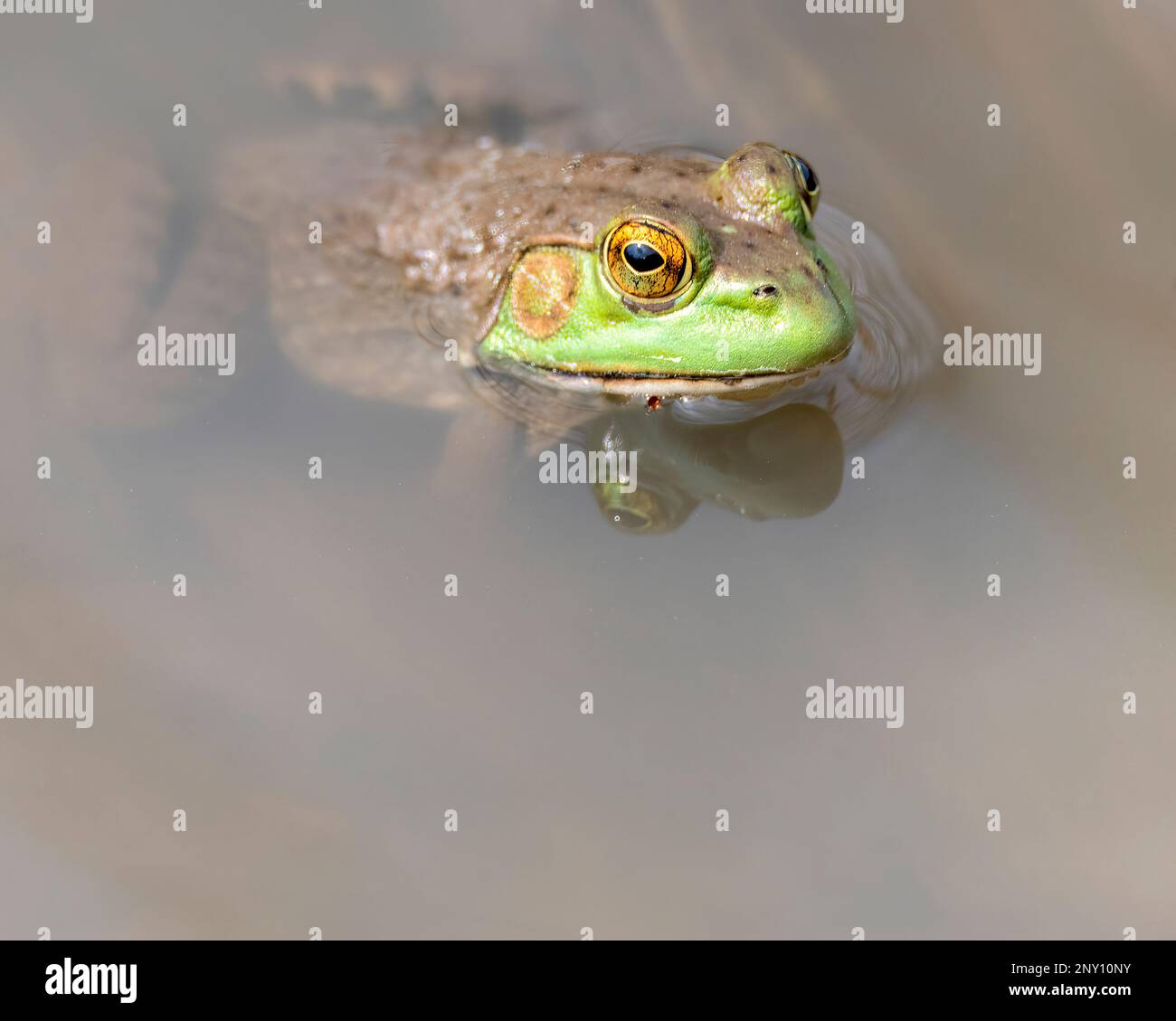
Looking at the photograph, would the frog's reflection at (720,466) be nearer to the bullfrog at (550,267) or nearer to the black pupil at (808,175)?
the bullfrog at (550,267)

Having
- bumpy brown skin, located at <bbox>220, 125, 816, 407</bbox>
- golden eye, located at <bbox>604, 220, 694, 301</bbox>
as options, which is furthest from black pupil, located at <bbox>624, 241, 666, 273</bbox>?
bumpy brown skin, located at <bbox>220, 125, 816, 407</bbox>

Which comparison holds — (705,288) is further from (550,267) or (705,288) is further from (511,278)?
(511,278)

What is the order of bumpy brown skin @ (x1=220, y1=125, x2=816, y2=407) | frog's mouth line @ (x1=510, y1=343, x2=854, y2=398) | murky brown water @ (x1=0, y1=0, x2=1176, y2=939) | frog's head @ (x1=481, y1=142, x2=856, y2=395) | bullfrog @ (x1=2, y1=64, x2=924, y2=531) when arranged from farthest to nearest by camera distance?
bumpy brown skin @ (x1=220, y1=125, x2=816, y2=407)
frog's mouth line @ (x1=510, y1=343, x2=854, y2=398)
bullfrog @ (x1=2, y1=64, x2=924, y2=531)
frog's head @ (x1=481, y1=142, x2=856, y2=395)
murky brown water @ (x1=0, y1=0, x2=1176, y2=939)

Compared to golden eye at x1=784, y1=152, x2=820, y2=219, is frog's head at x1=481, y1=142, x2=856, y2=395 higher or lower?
lower

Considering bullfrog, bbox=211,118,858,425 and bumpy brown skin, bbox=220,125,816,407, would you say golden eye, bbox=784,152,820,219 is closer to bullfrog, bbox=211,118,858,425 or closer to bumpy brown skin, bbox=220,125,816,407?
bullfrog, bbox=211,118,858,425

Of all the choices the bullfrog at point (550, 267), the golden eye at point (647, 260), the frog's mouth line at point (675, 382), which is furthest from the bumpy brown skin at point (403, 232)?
the frog's mouth line at point (675, 382)

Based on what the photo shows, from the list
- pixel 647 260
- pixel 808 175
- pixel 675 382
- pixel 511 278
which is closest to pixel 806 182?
pixel 808 175
